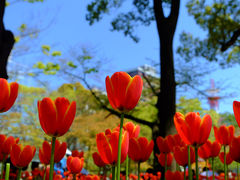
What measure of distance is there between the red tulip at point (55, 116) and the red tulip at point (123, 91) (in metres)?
0.16

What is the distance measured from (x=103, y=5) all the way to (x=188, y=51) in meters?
5.64

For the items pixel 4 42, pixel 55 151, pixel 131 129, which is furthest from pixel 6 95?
pixel 4 42

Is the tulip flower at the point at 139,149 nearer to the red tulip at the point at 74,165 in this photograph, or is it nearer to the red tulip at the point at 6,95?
the red tulip at the point at 74,165

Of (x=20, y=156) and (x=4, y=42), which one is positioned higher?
(x=4, y=42)

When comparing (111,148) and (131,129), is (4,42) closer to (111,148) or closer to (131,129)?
(131,129)

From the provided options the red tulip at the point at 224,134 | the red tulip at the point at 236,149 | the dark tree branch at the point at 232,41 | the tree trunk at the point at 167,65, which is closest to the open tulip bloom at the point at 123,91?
the red tulip at the point at 236,149

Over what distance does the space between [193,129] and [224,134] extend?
0.59 m

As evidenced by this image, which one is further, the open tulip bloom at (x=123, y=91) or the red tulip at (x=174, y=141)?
the red tulip at (x=174, y=141)

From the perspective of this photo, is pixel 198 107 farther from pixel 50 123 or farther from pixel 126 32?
pixel 50 123

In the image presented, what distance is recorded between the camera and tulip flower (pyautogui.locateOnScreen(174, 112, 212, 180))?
970mm

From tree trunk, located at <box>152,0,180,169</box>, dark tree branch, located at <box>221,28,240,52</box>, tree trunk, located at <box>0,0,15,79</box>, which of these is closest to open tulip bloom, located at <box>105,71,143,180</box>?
tree trunk, located at <box>0,0,15,79</box>

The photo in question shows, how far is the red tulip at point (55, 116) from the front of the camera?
0.85 meters

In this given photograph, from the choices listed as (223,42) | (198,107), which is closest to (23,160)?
(223,42)

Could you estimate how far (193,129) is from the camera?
98 centimetres
